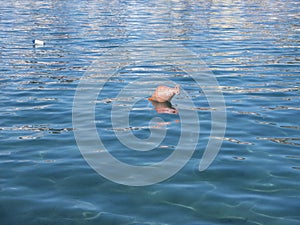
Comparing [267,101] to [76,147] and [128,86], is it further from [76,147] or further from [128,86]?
[76,147]

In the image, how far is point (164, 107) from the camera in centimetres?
1323

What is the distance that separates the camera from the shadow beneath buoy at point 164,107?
1292 centimetres

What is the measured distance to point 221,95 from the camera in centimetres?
1462

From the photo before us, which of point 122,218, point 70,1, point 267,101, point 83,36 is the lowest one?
point 122,218

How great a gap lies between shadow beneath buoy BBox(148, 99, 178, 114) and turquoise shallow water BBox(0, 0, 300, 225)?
0.18 metres

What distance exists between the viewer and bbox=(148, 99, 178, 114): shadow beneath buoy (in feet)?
42.4

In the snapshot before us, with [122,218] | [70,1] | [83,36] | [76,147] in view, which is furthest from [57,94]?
[70,1]

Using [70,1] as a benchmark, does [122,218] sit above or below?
below

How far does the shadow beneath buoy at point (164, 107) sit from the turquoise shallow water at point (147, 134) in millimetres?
177

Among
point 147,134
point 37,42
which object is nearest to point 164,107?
point 147,134

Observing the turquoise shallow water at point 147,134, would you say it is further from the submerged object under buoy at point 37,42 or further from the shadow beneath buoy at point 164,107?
the submerged object under buoy at point 37,42

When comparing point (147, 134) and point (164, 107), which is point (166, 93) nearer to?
point (164, 107)

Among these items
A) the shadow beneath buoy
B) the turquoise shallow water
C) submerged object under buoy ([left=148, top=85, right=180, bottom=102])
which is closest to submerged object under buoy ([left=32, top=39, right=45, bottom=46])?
the turquoise shallow water

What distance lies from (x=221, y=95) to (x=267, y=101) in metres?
1.41
